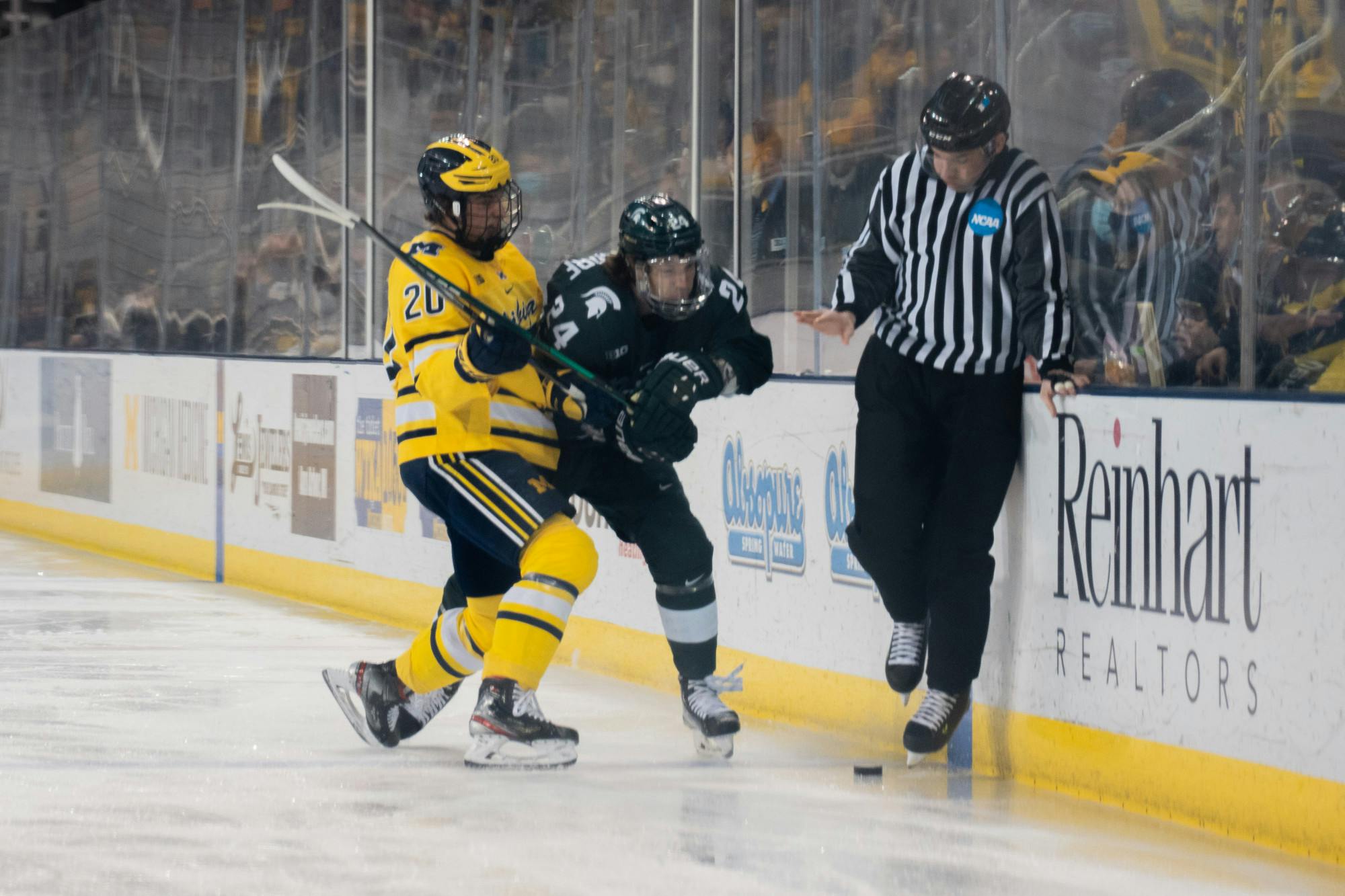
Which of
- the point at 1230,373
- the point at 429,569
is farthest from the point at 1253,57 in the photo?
the point at 429,569

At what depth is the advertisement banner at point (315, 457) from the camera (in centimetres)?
732

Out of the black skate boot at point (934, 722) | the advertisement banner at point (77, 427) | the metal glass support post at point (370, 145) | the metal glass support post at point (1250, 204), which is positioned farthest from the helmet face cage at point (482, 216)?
the advertisement banner at point (77, 427)

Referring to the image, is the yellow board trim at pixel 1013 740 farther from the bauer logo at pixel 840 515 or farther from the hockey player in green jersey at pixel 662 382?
the hockey player in green jersey at pixel 662 382

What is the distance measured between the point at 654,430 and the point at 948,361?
28.7 inches

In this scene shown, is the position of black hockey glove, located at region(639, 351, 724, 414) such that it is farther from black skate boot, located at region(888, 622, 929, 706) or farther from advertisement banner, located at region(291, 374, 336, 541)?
advertisement banner, located at region(291, 374, 336, 541)

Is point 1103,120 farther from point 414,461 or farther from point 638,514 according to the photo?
point 414,461

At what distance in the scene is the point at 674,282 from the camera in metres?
3.83

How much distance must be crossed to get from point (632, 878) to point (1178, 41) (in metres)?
2.29

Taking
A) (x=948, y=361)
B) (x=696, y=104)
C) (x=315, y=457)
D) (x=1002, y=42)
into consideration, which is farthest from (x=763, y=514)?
(x=315, y=457)

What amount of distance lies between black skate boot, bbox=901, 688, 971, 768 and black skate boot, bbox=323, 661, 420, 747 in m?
1.10

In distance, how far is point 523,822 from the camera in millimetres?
3498

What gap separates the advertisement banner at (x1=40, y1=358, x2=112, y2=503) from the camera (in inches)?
360

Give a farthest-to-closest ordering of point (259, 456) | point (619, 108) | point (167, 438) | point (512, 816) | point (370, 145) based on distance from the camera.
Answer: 1. point (167, 438)
2. point (370, 145)
3. point (259, 456)
4. point (619, 108)
5. point (512, 816)

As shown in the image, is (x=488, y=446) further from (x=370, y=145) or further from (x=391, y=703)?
(x=370, y=145)
